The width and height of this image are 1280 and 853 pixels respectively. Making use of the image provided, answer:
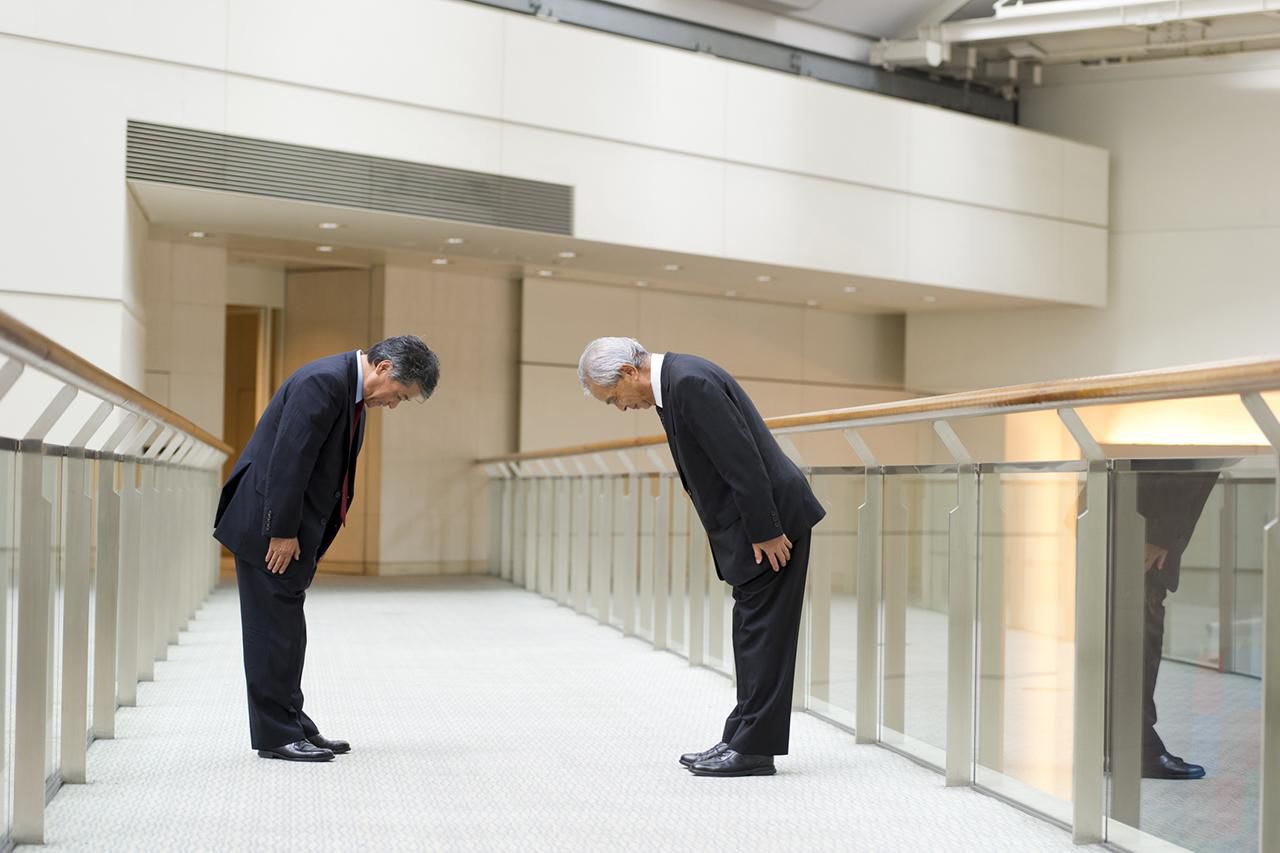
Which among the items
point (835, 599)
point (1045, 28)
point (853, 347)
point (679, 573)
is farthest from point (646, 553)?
point (853, 347)

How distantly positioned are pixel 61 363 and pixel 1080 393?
195cm

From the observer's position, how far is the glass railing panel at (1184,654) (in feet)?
7.68

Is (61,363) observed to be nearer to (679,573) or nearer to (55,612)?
(55,612)

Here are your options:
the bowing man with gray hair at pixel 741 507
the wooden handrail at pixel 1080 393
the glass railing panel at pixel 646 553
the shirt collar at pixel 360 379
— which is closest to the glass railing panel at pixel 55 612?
the shirt collar at pixel 360 379

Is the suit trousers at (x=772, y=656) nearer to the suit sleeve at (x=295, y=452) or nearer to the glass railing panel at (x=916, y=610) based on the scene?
the glass railing panel at (x=916, y=610)

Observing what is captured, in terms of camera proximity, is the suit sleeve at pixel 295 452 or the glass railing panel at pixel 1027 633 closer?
the glass railing panel at pixel 1027 633

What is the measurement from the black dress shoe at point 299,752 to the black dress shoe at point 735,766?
967mm

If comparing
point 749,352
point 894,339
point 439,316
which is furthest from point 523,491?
point 894,339

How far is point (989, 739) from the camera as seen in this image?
323 cm

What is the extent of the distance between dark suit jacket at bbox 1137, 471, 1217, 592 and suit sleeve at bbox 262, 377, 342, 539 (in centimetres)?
193

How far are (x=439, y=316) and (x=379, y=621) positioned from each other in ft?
16.5

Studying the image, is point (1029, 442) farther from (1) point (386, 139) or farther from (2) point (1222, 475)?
(2) point (1222, 475)

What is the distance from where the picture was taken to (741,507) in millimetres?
3199

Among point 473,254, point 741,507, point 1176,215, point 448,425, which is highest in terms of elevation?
point 1176,215
